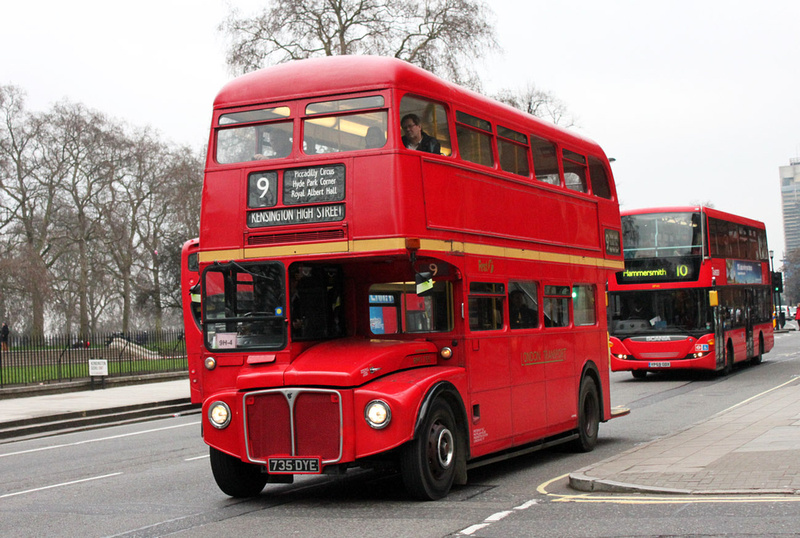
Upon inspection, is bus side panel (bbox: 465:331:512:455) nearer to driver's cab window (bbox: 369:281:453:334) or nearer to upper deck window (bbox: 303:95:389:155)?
driver's cab window (bbox: 369:281:453:334)

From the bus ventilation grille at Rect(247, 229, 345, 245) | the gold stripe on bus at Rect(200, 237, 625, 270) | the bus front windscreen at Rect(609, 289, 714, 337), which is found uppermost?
the bus ventilation grille at Rect(247, 229, 345, 245)

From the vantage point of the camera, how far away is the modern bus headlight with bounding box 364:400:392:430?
28.2 ft

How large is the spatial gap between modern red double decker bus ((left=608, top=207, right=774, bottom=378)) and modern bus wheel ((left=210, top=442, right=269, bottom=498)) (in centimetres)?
1750

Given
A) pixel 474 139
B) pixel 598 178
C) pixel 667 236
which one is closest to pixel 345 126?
pixel 474 139

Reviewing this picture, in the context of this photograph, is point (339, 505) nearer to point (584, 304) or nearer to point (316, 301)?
point (316, 301)

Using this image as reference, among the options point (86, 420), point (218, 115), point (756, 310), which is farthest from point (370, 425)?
point (756, 310)

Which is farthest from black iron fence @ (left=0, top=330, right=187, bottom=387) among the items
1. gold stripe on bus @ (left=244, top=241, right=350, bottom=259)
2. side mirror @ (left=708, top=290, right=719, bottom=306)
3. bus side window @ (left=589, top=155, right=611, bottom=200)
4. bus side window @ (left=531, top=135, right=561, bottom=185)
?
gold stripe on bus @ (left=244, top=241, right=350, bottom=259)

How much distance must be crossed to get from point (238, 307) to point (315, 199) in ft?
4.05

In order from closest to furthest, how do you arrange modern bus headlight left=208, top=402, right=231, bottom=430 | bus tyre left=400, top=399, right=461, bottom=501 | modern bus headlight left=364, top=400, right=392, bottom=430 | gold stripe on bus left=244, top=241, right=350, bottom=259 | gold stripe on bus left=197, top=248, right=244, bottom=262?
modern bus headlight left=364, top=400, right=392, bottom=430 → bus tyre left=400, top=399, right=461, bottom=501 → modern bus headlight left=208, top=402, right=231, bottom=430 → gold stripe on bus left=244, top=241, right=350, bottom=259 → gold stripe on bus left=197, top=248, right=244, bottom=262

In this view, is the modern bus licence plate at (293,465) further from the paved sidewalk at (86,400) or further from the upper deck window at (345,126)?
the paved sidewalk at (86,400)

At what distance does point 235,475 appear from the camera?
9.58 m

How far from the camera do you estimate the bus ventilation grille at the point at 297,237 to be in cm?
926

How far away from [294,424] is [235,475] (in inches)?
45.5

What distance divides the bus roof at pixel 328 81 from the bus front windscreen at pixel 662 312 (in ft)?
54.9
